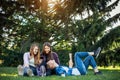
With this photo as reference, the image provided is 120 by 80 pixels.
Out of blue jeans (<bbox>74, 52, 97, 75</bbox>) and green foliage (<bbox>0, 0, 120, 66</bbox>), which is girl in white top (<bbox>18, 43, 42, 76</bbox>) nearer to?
blue jeans (<bbox>74, 52, 97, 75</bbox>)

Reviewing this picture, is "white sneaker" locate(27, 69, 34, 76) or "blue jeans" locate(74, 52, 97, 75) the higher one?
"blue jeans" locate(74, 52, 97, 75)

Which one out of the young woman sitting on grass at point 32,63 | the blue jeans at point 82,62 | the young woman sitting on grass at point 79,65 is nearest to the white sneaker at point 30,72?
the young woman sitting on grass at point 32,63

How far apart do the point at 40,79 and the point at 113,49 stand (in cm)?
924

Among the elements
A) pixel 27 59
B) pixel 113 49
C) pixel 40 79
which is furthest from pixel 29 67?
pixel 113 49

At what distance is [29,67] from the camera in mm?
11281

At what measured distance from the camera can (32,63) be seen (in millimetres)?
11359

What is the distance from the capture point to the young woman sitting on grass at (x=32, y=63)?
11.0 m

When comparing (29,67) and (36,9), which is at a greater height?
(36,9)

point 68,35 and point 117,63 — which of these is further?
point 68,35

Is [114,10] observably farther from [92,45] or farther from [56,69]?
[56,69]

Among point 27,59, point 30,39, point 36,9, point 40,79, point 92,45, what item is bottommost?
point 40,79

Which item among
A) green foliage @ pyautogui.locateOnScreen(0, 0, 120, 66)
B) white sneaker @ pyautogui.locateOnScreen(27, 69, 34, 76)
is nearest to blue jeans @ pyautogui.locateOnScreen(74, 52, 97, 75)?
white sneaker @ pyautogui.locateOnScreen(27, 69, 34, 76)

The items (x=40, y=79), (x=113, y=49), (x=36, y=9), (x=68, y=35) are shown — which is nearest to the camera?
(x=40, y=79)

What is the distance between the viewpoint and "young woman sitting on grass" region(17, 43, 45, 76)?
11039 millimetres
